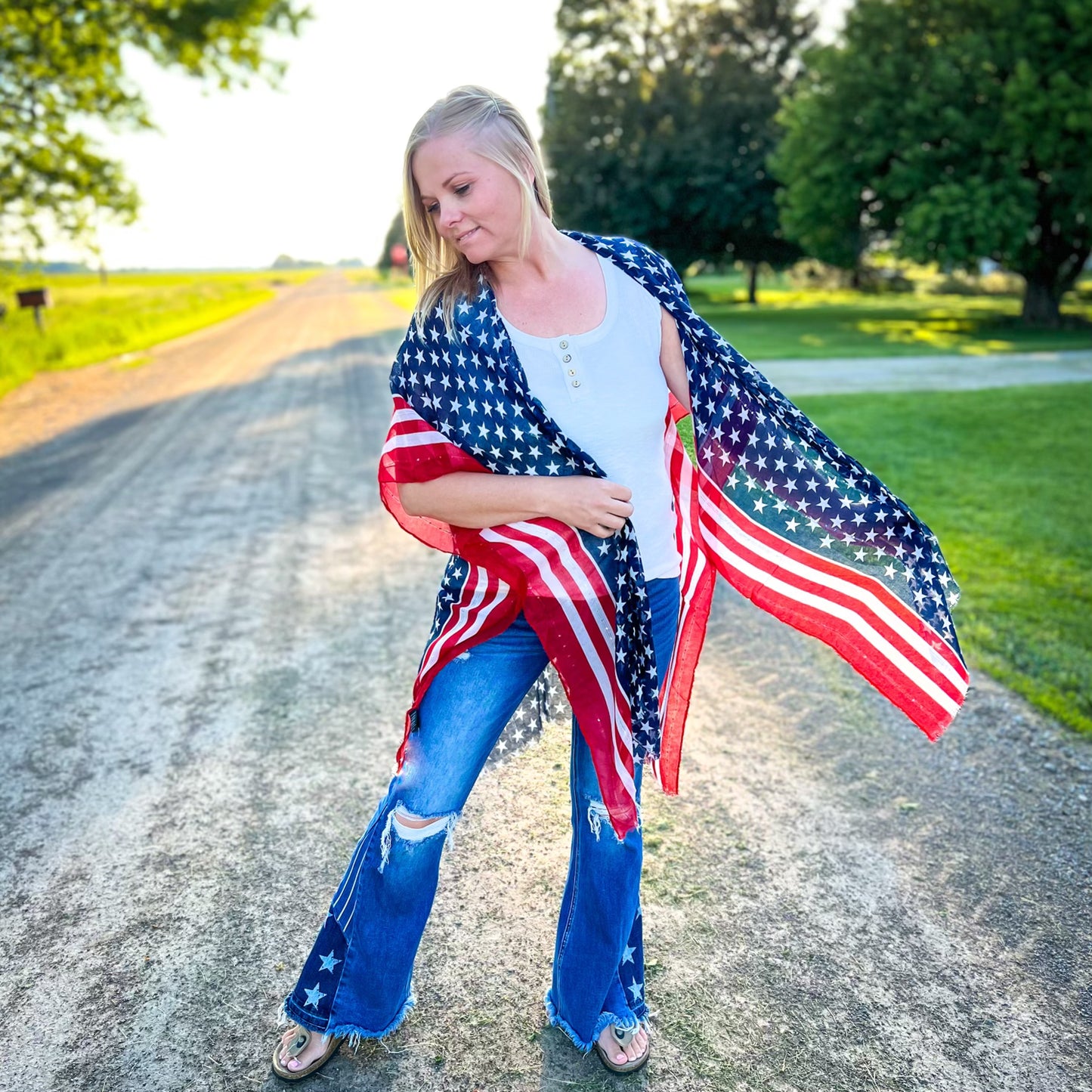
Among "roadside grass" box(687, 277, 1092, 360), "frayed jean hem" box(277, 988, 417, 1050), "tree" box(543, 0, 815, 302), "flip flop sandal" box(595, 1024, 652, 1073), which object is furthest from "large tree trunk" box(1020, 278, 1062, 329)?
"frayed jean hem" box(277, 988, 417, 1050)

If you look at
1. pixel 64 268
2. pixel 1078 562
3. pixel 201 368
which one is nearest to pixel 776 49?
pixel 201 368

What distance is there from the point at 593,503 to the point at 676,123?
3425cm

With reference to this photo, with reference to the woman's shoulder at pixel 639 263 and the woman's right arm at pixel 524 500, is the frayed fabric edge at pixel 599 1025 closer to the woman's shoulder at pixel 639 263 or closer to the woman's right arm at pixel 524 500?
the woman's right arm at pixel 524 500

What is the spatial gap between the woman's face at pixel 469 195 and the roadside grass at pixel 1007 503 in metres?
0.68

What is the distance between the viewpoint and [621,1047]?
2203 mm

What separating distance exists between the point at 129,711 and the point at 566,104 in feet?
111

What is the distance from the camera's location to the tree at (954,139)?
64.7 ft

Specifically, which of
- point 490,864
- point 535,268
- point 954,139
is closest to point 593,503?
point 535,268

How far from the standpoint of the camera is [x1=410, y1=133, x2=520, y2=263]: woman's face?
5.90ft

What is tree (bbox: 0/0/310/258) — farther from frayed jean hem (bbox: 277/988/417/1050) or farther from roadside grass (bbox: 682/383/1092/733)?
frayed jean hem (bbox: 277/988/417/1050)

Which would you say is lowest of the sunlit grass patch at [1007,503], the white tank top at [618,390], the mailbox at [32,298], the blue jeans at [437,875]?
the sunlit grass patch at [1007,503]

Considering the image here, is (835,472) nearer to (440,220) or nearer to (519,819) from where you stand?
(440,220)

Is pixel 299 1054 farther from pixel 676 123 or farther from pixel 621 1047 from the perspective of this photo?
pixel 676 123

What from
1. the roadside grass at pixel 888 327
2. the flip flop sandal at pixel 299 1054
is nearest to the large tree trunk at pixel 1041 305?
the roadside grass at pixel 888 327
